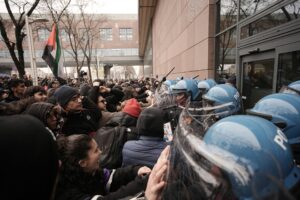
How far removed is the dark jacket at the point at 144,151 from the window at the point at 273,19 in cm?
258

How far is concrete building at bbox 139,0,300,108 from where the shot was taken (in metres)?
3.70

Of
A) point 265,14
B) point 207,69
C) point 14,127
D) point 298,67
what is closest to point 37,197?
point 14,127

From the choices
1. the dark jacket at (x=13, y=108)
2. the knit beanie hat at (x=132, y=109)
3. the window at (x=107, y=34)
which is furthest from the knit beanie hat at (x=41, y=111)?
the window at (x=107, y=34)

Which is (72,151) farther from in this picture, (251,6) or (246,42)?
(251,6)

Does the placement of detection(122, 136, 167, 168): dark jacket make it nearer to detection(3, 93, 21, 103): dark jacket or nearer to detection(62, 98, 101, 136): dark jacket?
detection(62, 98, 101, 136): dark jacket

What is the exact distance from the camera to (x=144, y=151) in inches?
101

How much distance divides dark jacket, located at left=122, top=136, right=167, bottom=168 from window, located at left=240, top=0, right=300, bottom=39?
258 centimetres

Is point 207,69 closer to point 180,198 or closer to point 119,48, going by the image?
point 180,198

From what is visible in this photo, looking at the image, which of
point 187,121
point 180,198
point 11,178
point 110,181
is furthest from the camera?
point 110,181

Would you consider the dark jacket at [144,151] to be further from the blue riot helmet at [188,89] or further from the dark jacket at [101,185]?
the blue riot helmet at [188,89]

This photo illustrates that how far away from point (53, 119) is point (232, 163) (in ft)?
8.23

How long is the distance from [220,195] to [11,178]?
2.37 ft

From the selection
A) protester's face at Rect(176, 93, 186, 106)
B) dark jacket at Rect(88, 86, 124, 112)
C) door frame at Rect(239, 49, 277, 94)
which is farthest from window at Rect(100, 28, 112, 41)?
protester's face at Rect(176, 93, 186, 106)

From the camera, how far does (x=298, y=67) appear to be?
350 cm
